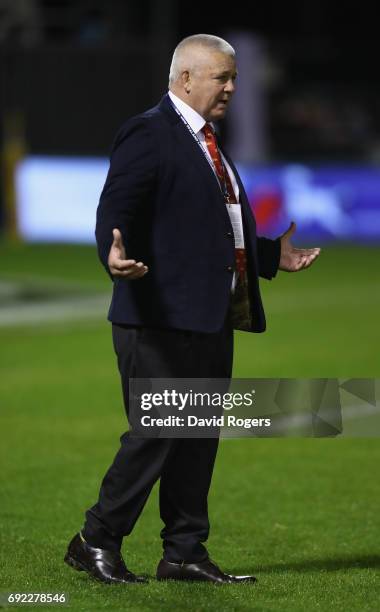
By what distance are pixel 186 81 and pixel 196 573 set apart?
1.81 metres

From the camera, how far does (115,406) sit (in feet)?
33.1

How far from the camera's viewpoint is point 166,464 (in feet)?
17.0

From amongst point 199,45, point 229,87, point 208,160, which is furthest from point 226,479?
point 199,45

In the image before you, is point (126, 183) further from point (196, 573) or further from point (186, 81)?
point (196, 573)

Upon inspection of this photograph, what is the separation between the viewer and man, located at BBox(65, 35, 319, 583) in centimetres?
496

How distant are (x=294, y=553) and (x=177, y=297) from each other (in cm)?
159

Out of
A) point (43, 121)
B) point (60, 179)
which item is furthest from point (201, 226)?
point (43, 121)

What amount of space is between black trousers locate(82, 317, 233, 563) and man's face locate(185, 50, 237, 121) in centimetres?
79

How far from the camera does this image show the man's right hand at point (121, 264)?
471 cm

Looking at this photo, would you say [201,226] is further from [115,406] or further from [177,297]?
[115,406]

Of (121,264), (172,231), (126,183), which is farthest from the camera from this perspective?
(172,231)

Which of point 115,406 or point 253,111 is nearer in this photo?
point 115,406

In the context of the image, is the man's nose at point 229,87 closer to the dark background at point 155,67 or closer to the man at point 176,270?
the man at point 176,270

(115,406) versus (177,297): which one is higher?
(177,297)
